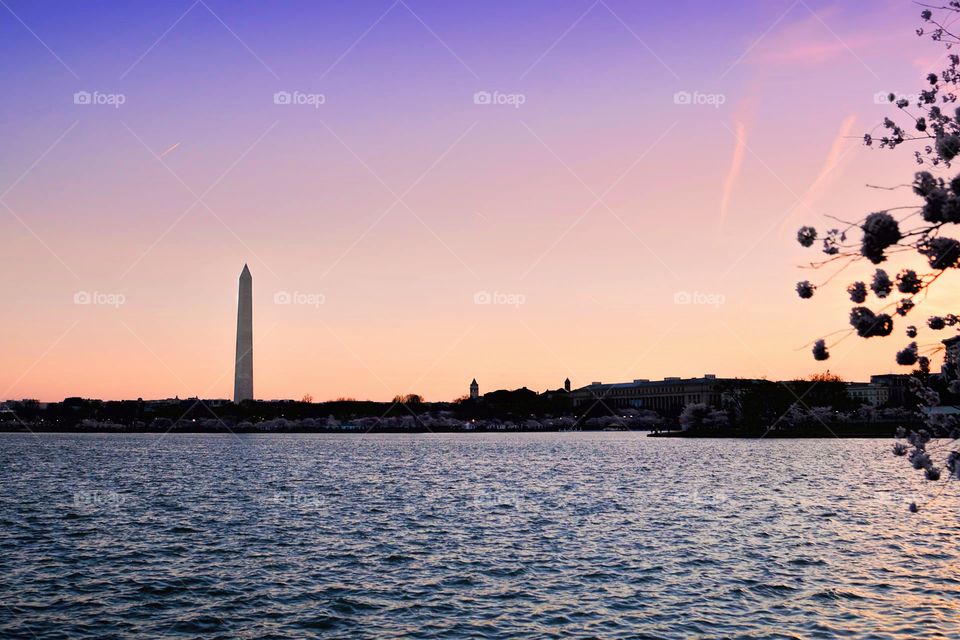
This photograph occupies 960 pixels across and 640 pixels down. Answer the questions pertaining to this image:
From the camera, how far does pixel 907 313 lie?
421 inches

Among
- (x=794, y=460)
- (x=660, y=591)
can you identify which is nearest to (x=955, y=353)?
(x=660, y=591)

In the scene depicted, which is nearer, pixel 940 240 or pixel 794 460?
pixel 940 240

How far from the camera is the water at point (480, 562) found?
25.0 metres

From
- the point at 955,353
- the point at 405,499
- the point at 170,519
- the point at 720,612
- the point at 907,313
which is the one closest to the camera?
the point at 907,313

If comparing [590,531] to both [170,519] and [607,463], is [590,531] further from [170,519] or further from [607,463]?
[607,463]

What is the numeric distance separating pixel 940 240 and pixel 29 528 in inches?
1881

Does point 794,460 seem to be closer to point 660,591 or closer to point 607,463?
point 607,463

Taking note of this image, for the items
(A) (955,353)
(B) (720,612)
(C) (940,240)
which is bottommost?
(B) (720,612)

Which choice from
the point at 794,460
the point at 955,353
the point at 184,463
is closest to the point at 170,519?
the point at 955,353

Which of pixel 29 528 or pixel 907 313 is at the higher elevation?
pixel 907 313

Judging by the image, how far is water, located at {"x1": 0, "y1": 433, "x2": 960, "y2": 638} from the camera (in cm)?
2502

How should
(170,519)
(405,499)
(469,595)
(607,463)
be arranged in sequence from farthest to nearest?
(607,463), (405,499), (170,519), (469,595)

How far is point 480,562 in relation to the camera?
3447cm

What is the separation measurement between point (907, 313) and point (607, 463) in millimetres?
99849
